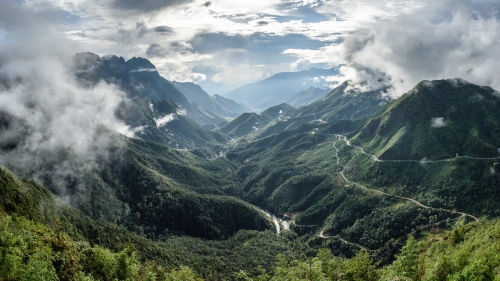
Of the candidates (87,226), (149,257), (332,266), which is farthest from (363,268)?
(87,226)

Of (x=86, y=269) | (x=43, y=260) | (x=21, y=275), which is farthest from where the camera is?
(x=86, y=269)

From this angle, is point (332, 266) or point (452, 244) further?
point (452, 244)

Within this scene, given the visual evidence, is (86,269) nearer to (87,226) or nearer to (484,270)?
(484,270)

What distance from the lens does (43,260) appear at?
60500mm

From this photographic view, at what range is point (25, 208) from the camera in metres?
155

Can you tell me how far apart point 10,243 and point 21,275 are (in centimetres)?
1726

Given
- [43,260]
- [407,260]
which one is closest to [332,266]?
[407,260]

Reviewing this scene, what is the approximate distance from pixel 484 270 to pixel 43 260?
78928mm

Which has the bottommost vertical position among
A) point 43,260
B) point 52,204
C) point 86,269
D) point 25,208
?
point 52,204

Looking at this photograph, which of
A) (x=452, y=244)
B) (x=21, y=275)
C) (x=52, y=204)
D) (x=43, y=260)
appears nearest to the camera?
(x=21, y=275)

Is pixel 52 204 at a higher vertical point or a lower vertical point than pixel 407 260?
lower

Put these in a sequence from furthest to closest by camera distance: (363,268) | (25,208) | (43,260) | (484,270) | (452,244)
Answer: (25,208) → (452,244) → (363,268) → (43,260) → (484,270)

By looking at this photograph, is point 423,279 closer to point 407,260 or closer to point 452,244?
point 407,260

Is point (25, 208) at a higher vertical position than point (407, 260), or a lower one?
lower
